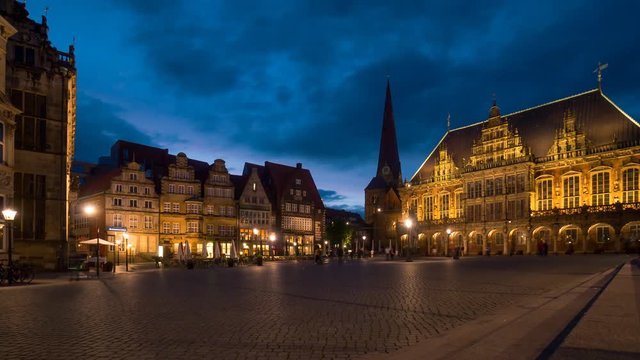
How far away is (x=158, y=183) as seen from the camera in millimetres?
60594

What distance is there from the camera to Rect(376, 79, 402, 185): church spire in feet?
350

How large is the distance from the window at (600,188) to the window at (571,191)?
6.08 feet

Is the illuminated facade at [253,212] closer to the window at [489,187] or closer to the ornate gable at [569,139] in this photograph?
the window at [489,187]

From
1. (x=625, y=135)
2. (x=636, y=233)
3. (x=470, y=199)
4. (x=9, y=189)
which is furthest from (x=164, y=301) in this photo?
(x=470, y=199)

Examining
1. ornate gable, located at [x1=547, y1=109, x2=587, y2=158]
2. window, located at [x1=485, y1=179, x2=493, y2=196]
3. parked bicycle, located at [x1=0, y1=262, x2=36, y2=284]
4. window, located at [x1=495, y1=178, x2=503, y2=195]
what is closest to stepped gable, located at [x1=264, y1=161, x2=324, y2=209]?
window, located at [x1=485, y1=179, x2=493, y2=196]

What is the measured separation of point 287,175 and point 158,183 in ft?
74.7

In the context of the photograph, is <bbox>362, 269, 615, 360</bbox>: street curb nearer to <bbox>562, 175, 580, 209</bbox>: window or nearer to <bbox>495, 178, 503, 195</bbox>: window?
<bbox>562, 175, 580, 209</bbox>: window

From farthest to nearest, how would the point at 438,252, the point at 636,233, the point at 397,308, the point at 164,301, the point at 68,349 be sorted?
1. the point at 438,252
2. the point at 636,233
3. the point at 164,301
4. the point at 397,308
5. the point at 68,349

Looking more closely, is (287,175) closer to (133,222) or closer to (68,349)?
(133,222)

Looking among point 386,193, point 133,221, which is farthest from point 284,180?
point 386,193

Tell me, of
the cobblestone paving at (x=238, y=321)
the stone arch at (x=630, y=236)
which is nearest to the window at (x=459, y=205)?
the stone arch at (x=630, y=236)

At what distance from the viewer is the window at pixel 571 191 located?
59.8 metres

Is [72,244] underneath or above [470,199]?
underneath

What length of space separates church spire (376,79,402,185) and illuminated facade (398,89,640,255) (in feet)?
74.5
